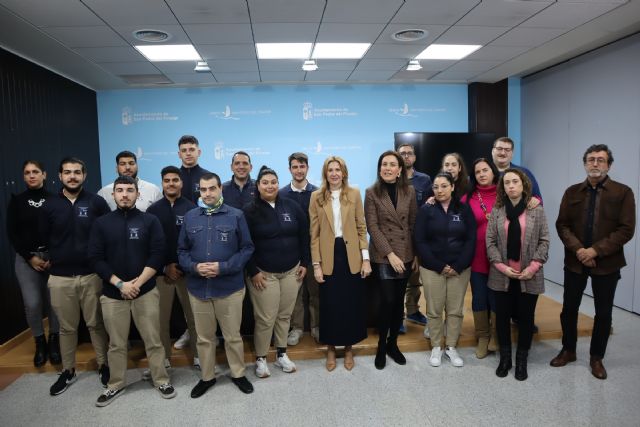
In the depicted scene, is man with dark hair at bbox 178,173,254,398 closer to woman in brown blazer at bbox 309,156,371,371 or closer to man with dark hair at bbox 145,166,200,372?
man with dark hair at bbox 145,166,200,372

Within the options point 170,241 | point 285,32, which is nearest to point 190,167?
point 170,241

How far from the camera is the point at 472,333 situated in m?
3.87

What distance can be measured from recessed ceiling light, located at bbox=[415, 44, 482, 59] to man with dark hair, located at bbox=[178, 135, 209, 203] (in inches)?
111

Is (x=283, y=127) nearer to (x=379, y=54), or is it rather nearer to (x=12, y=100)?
(x=379, y=54)

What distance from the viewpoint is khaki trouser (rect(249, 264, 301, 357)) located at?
3125 mm

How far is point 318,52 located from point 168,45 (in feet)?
5.28

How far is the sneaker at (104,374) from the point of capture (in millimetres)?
3129

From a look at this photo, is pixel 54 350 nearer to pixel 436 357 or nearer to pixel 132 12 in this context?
pixel 132 12

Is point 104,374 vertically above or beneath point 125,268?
beneath

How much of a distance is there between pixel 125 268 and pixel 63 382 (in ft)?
3.64

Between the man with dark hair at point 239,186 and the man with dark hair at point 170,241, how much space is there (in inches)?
22.4

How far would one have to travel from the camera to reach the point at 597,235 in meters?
3.07

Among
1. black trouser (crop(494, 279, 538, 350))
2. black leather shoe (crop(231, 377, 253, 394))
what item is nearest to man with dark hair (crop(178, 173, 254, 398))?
black leather shoe (crop(231, 377, 253, 394))

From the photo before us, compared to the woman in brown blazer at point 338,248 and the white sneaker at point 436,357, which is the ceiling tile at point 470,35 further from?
the white sneaker at point 436,357
